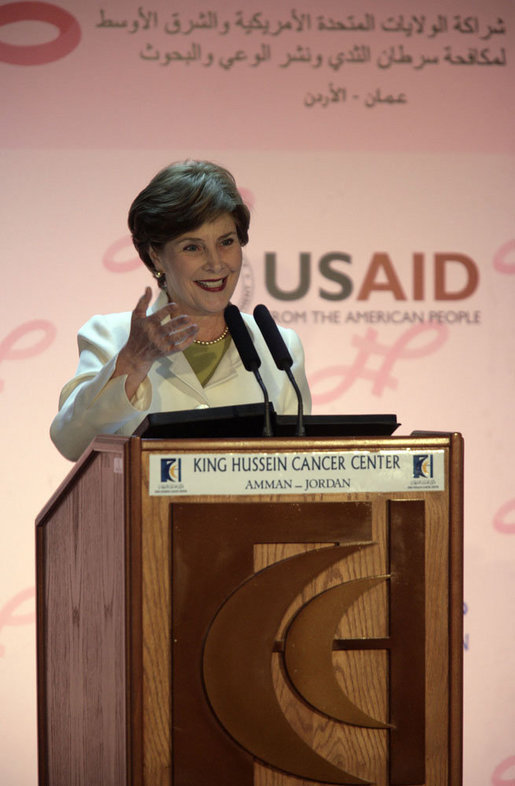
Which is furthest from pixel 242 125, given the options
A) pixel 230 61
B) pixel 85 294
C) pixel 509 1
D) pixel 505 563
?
pixel 505 563

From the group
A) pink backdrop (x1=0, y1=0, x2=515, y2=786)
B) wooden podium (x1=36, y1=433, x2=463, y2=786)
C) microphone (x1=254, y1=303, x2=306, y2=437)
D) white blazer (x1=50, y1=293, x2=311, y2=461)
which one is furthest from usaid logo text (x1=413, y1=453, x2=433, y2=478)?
pink backdrop (x1=0, y1=0, x2=515, y2=786)

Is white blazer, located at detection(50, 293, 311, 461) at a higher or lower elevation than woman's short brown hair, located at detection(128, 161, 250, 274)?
lower

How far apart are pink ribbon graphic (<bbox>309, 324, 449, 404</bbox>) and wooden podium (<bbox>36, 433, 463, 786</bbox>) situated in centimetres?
213

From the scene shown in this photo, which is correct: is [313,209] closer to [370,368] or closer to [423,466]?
[370,368]

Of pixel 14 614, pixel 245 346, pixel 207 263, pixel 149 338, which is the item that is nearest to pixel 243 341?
pixel 245 346

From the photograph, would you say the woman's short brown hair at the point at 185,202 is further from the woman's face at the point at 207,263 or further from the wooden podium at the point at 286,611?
the wooden podium at the point at 286,611

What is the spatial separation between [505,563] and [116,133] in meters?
2.03

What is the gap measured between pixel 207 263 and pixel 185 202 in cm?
13

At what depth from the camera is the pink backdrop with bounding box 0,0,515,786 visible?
3520mm

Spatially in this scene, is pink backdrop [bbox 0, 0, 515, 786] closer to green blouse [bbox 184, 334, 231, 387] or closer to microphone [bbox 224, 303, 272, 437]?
green blouse [bbox 184, 334, 231, 387]

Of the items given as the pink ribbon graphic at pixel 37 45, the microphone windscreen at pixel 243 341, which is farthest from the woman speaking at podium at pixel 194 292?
the pink ribbon graphic at pixel 37 45

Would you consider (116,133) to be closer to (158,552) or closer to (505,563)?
(505,563)

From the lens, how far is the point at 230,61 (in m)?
3.61

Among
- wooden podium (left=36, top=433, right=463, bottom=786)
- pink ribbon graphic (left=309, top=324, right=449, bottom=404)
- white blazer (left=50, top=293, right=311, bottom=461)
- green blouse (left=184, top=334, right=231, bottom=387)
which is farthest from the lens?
pink ribbon graphic (left=309, top=324, right=449, bottom=404)
